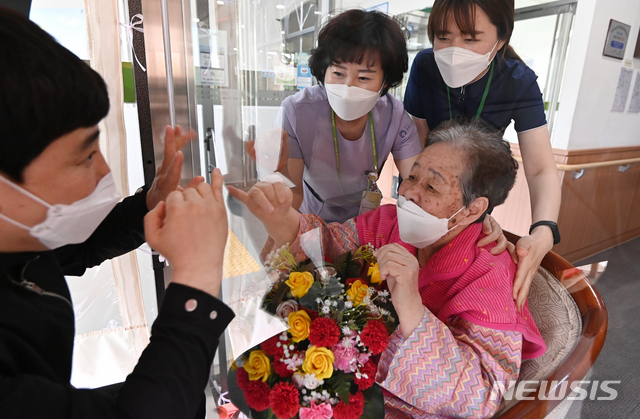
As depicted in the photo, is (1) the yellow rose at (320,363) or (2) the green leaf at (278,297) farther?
(2) the green leaf at (278,297)

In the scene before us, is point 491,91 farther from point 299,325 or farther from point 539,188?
point 299,325

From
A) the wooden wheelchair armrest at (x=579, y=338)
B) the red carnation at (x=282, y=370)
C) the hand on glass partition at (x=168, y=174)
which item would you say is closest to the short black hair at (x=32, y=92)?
the hand on glass partition at (x=168, y=174)

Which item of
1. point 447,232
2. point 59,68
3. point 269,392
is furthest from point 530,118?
point 59,68

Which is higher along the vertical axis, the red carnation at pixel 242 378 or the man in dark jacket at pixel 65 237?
the man in dark jacket at pixel 65 237

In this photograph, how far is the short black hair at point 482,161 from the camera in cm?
92

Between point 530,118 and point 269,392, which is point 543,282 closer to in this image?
point 530,118

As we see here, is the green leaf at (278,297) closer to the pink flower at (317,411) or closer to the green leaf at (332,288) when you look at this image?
the green leaf at (332,288)

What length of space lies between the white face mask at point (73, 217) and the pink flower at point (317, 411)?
501mm

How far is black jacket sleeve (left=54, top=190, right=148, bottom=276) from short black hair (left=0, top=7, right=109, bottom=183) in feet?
1.27

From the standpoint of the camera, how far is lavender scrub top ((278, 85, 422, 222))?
3.05 feet

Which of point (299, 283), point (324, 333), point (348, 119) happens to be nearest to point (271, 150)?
point (348, 119)

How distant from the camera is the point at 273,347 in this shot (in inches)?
30.0

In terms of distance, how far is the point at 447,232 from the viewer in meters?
0.96

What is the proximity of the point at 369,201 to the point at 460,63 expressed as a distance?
412mm
